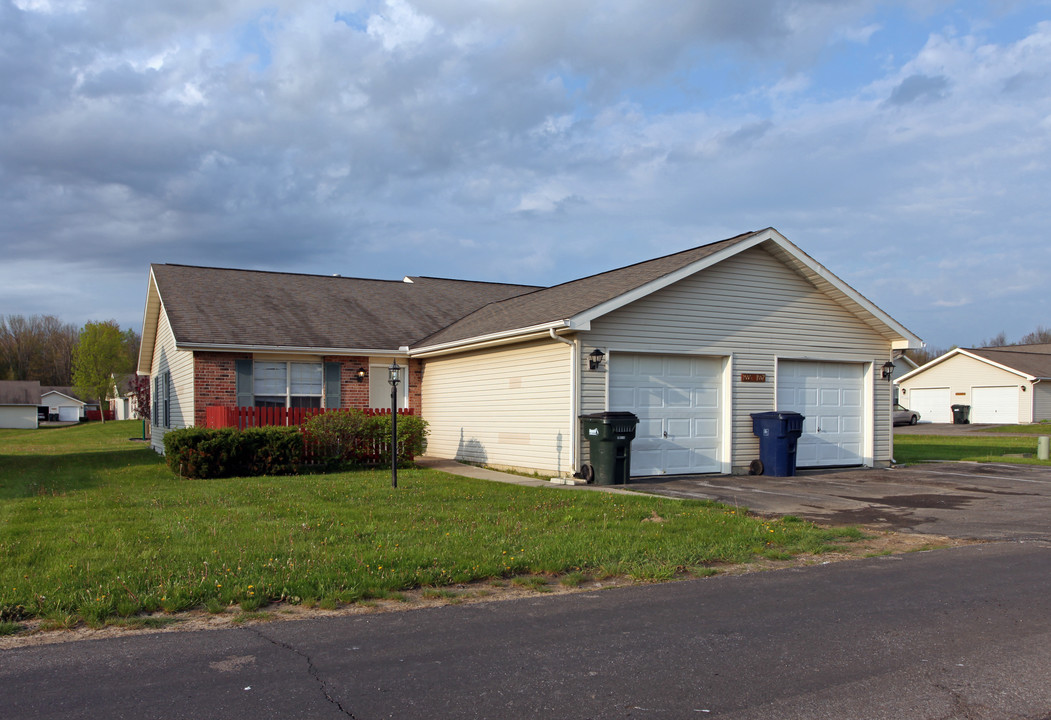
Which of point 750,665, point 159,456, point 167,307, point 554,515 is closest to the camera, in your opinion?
point 750,665

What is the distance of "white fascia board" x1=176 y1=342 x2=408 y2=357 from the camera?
1789cm

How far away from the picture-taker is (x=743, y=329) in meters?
16.5

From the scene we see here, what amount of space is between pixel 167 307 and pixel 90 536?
1196cm

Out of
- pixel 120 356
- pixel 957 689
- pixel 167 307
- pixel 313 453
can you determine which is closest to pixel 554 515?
pixel 957 689

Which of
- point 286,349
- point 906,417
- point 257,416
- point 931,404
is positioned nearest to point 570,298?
point 286,349

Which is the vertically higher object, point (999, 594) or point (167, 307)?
point (167, 307)

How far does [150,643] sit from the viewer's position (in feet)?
18.1

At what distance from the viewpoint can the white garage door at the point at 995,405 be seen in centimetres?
4453

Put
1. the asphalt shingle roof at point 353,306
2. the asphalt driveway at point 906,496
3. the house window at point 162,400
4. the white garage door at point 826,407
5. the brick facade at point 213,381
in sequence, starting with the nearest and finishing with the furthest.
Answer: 1. the asphalt driveway at point 906,496
2. the asphalt shingle roof at point 353,306
3. the white garage door at point 826,407
4. the brick facade at point 213,381
5. the house window at point 162,400

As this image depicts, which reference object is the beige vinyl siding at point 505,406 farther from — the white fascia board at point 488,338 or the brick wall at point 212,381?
the brick wall at point 212,381

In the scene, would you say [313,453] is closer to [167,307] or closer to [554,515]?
[167,307]

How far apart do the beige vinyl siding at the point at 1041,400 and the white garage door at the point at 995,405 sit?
0.87 m

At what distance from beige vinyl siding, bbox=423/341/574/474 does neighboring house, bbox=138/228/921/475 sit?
0.14 ft

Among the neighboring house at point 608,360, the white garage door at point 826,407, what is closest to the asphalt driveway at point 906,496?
the white garage door at point 826,407
